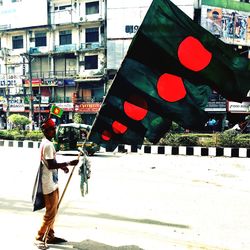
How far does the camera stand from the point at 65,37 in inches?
1401

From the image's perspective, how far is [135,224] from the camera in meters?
4.68

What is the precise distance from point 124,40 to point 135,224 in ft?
95.7

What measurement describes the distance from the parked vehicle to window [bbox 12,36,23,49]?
2808 cm

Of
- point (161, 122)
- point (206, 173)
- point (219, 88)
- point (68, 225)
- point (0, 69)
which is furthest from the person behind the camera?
point (0, 69)

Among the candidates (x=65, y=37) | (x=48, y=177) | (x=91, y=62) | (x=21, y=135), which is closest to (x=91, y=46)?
(x=91, y=62)

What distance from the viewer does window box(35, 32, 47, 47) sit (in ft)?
120

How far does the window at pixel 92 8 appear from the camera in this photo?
34.0 meters

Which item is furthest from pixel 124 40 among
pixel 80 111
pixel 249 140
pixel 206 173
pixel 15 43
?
pixel 206 173

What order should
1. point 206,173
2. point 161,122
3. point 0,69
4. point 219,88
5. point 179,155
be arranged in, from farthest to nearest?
point 0,69, point 179,155, point 206,173, point 161,122, point 219,88

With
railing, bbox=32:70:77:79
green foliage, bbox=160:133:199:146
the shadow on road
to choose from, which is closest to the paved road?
the shadow on road

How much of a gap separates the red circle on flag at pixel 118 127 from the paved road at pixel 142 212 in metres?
1.43

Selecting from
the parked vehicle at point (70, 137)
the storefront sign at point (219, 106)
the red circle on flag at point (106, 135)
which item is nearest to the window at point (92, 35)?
the storefront sign at point (219, 106)

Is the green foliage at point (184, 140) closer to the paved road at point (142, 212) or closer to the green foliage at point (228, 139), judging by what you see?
the green foliage at point (228, 139)

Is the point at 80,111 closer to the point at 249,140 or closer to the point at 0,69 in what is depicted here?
the point at 0,69
